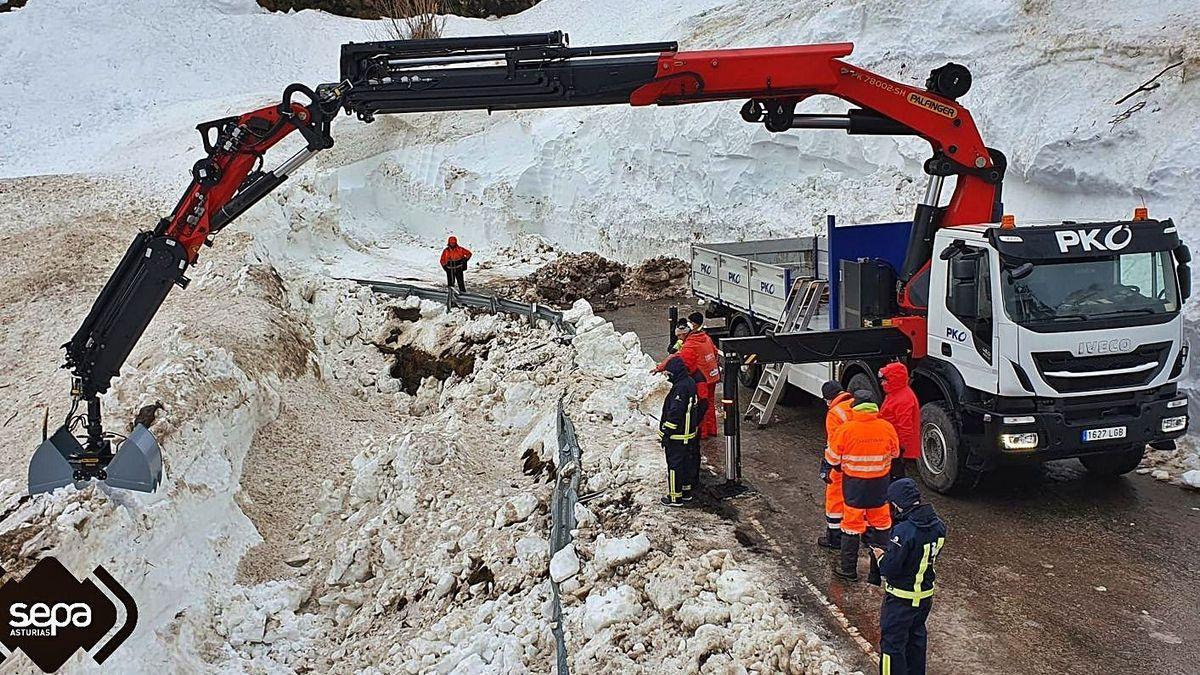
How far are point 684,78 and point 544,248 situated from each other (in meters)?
13.7

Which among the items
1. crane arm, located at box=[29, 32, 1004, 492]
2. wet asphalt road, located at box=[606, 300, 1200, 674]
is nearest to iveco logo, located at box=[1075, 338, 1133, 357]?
wet asphalt road, located at box=[606, 300, 1200, 674]

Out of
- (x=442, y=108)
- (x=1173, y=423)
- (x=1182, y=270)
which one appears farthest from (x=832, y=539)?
(x=442, y=108)

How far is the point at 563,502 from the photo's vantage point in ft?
26.2

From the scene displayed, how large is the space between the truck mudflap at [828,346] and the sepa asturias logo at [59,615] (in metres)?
6.01

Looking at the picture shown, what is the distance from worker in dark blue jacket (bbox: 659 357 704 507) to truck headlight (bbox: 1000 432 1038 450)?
273 centimetres

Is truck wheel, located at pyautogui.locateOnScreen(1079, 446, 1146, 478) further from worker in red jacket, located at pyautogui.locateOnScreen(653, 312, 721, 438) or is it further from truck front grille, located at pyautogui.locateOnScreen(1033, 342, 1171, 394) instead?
worker in red jacket, located at pyautogui.locateOnScreen(653, 312, 721, 438)

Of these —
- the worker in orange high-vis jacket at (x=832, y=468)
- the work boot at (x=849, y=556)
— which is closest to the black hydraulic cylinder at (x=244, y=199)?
the worker in orange high-vis jacket at (x=832, y=468)

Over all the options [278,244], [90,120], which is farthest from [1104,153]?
[90,120]

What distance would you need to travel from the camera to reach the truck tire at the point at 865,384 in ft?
30.8

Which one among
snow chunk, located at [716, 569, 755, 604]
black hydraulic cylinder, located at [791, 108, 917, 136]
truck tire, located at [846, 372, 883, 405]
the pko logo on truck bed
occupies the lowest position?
snow chunk, located at [716, 569, 755, 604]

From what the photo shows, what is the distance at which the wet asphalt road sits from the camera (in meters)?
6.25

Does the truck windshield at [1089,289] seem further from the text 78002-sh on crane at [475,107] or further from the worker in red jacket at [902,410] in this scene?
the worker in red jacket at [902,410]

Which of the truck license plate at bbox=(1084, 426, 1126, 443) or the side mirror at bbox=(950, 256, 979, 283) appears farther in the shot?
the side mirror at bbox=(950, 256, 979, 283)

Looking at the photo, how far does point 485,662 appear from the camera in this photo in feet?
23.0
